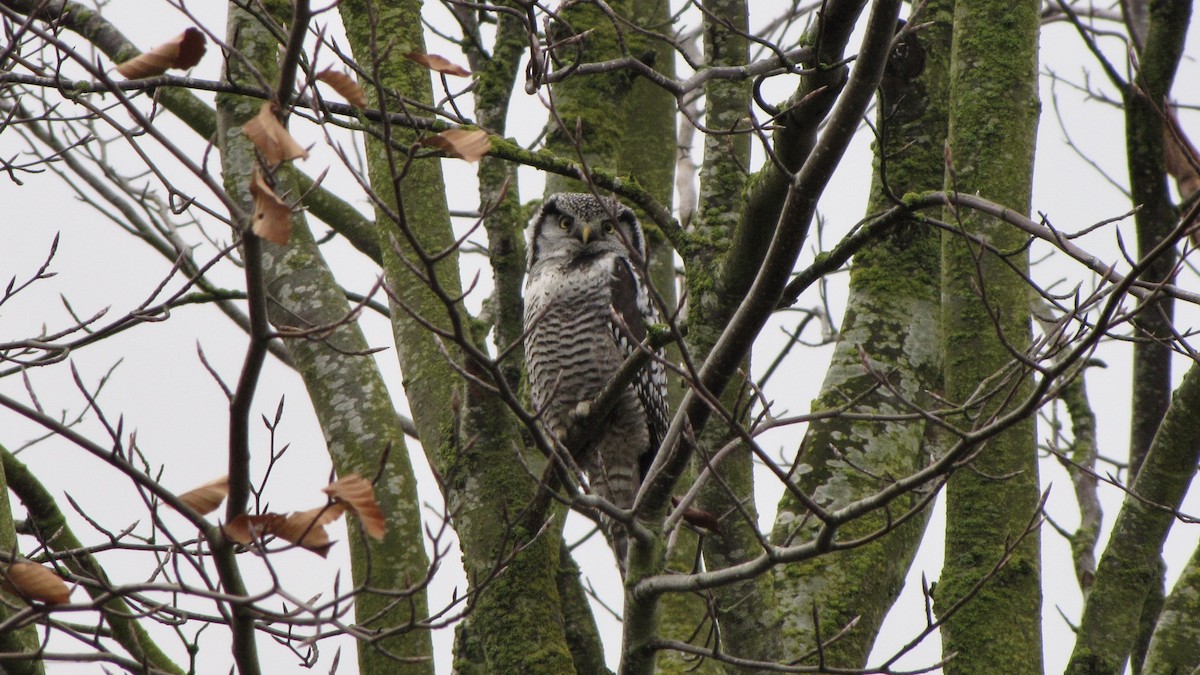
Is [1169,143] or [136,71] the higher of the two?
[1169,143]

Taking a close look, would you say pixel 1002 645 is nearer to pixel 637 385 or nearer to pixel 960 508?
pixel 960 508

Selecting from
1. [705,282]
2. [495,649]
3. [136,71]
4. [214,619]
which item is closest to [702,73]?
[705,282]

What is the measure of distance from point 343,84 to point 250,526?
2.47 ft

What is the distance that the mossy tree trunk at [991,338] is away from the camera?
3740mm

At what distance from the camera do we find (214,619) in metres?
2.70

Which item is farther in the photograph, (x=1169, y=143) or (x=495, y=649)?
(x=495, y=649)

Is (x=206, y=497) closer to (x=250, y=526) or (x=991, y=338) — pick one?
(x=250, y=526)

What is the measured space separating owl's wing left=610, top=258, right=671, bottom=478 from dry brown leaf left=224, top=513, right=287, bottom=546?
425 centimetres

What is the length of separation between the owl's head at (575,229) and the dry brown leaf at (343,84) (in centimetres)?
416

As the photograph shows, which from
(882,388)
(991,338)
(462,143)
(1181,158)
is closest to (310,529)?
(462,143)

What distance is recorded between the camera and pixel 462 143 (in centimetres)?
202

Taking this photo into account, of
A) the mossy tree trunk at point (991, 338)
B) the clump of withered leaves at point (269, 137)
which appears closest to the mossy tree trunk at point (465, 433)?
the mossy tree trunk at point (991, 338)

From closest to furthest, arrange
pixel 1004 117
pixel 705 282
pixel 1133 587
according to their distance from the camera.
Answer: pixel 705 282, pixel 1133 587, pixel 1004 117

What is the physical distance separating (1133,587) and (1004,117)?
1.66 metres
